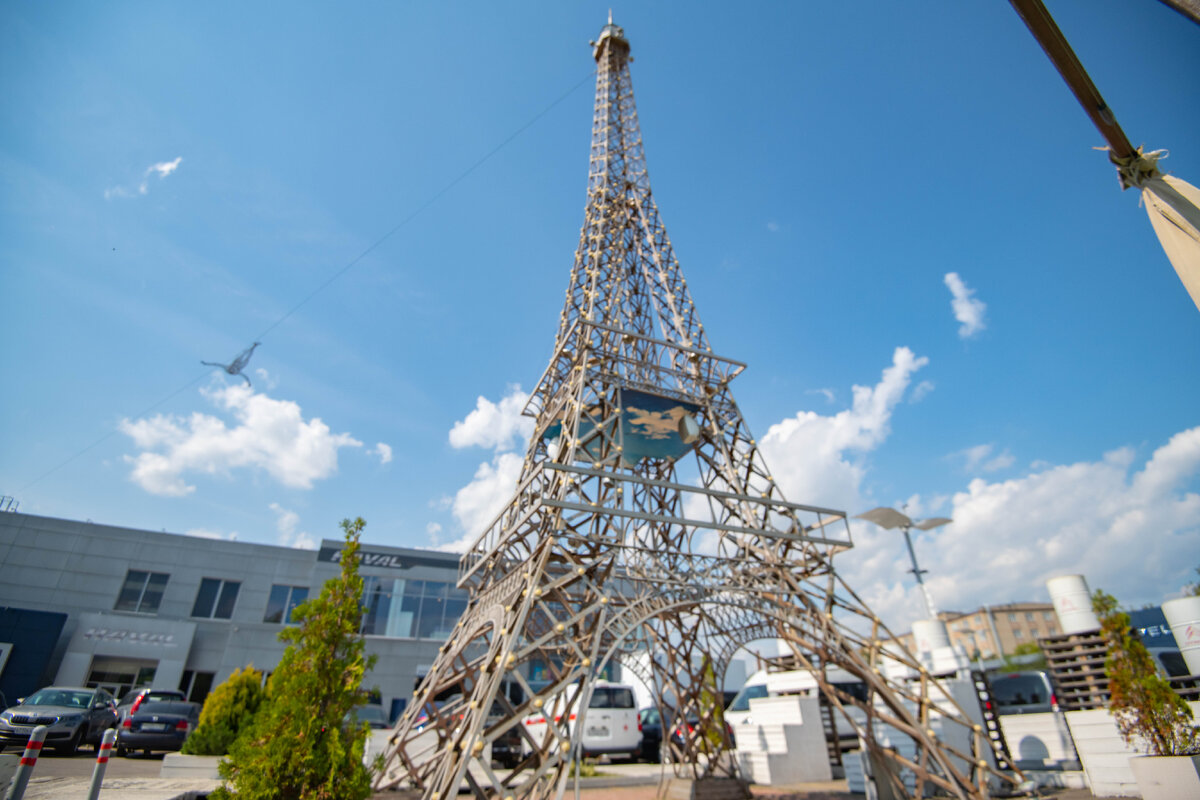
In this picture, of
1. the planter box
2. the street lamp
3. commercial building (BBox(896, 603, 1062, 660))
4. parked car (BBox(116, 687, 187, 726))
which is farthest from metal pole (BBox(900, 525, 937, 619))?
commercial building (BBox(896, 603, 1062, 660))

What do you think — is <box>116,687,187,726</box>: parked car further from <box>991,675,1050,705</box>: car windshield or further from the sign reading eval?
<box>991,675,1050,705</box>: car windshield

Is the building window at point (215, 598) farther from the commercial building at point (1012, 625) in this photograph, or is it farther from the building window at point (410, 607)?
the commercial building at point (1012, 625)

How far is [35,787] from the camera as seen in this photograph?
24.1 ft

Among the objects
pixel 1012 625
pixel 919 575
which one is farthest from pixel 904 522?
pixel 1012 625

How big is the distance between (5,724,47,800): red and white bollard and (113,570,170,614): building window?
81.9ft

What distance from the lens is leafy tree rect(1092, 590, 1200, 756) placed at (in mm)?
7723

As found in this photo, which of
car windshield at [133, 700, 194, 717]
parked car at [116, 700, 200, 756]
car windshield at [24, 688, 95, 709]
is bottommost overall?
parked car at [116, 700, 200, 756]

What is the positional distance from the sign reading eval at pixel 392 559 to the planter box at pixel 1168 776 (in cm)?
2569

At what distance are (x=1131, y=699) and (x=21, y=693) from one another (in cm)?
3235

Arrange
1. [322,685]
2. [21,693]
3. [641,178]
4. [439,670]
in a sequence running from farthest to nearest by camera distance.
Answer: [21,693] < [641,178] < [439,670] < [322,685]

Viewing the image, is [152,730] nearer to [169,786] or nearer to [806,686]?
[169,786]

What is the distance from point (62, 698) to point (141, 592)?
45.4 ft

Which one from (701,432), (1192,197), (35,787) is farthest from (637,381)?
(35,787)

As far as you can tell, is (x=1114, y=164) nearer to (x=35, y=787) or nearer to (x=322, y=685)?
(x=322, y=685)
